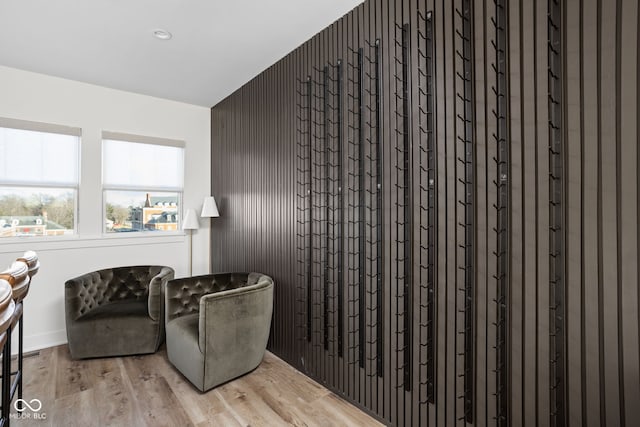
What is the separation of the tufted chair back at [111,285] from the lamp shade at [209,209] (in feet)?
2.54

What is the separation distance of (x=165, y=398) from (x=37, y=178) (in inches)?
101

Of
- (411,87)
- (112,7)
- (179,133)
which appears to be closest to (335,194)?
(411,87)

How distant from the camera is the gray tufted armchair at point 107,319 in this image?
287cm

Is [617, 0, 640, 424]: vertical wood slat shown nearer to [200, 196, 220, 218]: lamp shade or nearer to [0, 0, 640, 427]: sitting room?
[0, 0, 640, 427]: sitting room

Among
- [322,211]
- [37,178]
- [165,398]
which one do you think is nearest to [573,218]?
[322,211]

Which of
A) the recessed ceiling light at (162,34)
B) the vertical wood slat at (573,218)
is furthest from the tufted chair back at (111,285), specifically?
the vertical wood slat at (573,218)

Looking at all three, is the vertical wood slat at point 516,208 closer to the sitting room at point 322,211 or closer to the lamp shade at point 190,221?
the sitting room at point 322,211

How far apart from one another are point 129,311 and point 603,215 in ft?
11.3

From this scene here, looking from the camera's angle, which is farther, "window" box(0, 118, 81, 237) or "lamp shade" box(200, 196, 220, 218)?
"lamp shade" box(200, 196, 220, 218)

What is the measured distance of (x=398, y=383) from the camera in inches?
77.0

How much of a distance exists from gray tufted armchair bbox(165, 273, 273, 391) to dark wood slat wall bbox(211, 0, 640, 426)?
38cm

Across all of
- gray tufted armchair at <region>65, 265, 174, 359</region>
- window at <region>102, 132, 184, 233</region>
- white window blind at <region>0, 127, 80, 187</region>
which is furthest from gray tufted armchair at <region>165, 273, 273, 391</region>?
white window blind at <region>0, 127, 80, 187</region>

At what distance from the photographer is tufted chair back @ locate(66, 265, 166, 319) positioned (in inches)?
119

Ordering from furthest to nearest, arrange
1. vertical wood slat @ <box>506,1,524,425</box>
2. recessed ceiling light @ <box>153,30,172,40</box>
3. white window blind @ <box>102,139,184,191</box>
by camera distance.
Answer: white window blind @ <box>102,139,184,191</box>
recessed ceiling light @ <box>153,30,172,40</box>
vertical wood slat @ <box>506,1,524,425</box>
